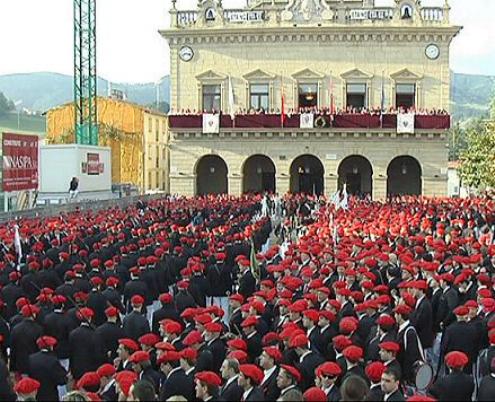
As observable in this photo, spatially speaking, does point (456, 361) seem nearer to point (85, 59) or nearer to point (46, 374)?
point (46, 374)

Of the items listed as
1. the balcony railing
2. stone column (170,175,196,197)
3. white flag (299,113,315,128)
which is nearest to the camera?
the balcony railing

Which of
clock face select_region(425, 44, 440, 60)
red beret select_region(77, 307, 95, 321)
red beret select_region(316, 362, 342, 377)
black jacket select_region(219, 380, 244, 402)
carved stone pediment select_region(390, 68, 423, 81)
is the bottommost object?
black jacket select_region(219, 380, 244, 402)

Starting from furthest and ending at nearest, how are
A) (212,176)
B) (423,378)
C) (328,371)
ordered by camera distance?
(212,176) < (423,378) < (328,371)

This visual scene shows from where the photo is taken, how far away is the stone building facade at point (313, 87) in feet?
145

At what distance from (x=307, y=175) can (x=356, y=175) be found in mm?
3095

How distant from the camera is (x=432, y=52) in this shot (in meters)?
44.8

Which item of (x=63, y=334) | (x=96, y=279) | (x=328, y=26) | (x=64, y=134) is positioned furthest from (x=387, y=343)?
(x=64, y=134)

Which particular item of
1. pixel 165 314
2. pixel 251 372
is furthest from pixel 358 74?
pixel 251 372

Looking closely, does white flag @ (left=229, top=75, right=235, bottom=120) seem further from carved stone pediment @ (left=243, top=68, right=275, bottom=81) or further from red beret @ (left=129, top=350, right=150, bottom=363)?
red beret @ (left=129, top=350, right=150, bottom=363)

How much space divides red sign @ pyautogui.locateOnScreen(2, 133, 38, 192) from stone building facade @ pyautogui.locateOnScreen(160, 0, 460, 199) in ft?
41.4

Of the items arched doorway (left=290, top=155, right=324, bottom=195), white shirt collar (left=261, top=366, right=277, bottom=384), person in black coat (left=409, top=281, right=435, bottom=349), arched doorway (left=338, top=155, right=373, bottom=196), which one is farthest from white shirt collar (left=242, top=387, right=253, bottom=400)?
arched doorway (left=338, top=155, right=373, bottom=196)

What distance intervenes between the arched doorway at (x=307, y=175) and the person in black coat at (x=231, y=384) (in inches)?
1546

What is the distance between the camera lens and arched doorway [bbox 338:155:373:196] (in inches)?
1848

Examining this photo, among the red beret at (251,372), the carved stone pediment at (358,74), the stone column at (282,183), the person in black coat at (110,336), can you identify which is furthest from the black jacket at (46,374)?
the carved stone pediment at (358,74)
